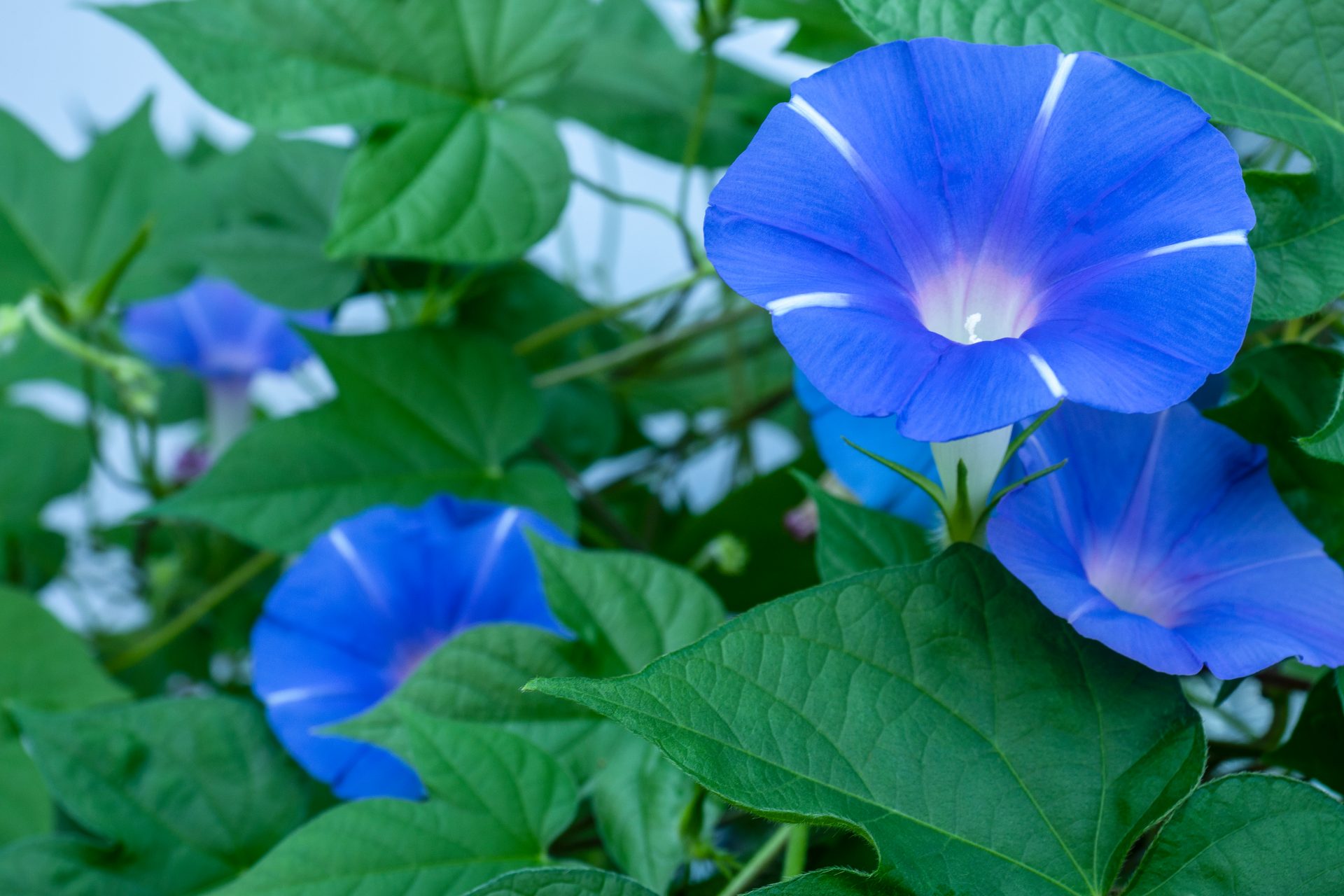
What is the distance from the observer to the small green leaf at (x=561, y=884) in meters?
0.34

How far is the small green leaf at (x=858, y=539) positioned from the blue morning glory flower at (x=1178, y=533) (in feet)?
0.21

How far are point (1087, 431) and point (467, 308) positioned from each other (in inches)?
18.7

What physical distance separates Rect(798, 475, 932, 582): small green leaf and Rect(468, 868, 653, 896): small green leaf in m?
0.13

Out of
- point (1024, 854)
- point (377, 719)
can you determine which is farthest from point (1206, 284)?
point (377, 719)

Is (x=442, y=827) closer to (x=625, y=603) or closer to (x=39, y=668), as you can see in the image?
(x=625, y=603)

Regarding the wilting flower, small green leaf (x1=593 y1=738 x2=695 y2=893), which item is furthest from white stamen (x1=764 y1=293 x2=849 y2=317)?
the wilting flower

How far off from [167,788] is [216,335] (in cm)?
38

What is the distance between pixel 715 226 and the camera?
32cm

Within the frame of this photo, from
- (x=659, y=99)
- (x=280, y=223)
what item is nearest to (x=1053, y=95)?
(x=659, y=99)

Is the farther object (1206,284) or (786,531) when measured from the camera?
(786,531)

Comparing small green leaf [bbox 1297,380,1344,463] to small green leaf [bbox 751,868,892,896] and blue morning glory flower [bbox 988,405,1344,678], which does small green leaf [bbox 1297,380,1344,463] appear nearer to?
blue morning glory flower [bbox 988,405,1344,678]

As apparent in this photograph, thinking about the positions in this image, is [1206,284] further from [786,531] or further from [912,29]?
[786,531]

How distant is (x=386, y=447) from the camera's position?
671 millimetres

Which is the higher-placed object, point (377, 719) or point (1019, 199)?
point (1019, 199)
